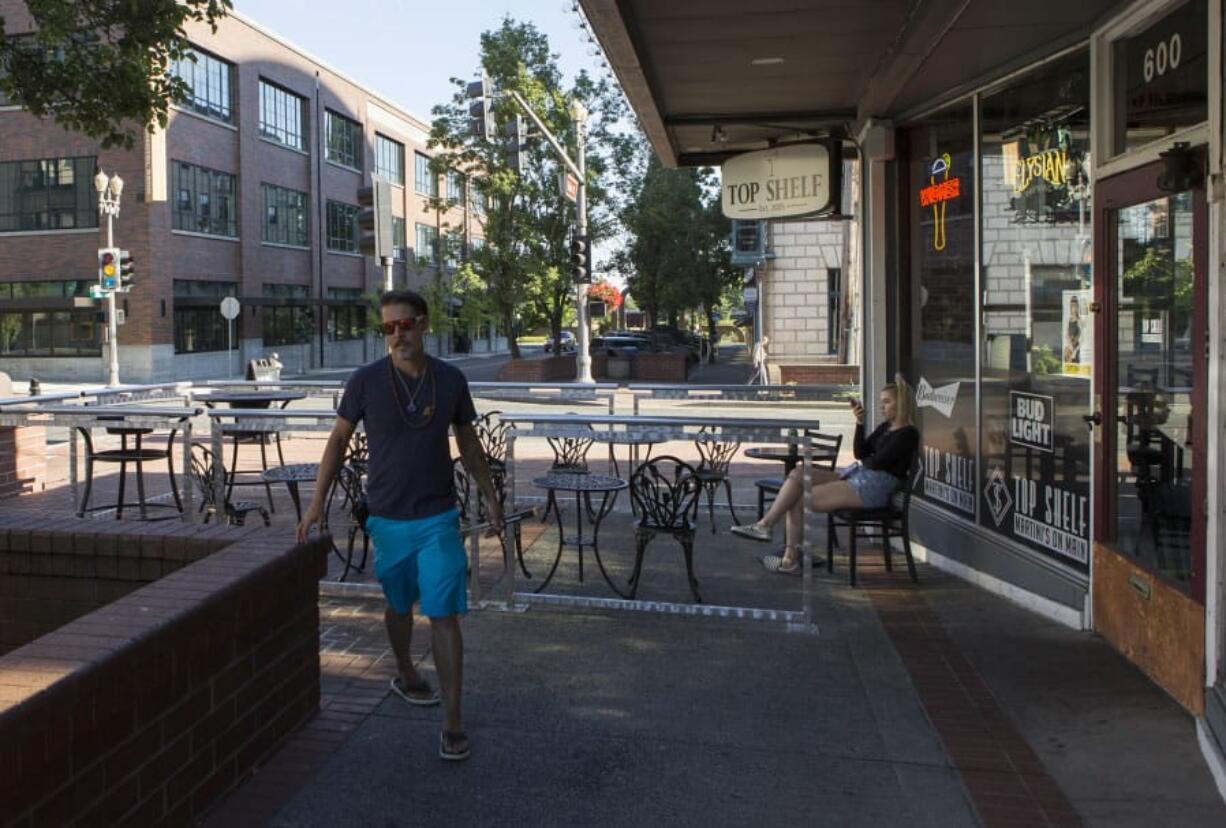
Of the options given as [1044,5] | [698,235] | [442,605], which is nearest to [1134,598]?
[1044,5]

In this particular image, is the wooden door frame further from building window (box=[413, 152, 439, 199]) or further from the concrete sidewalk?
building window (box=[413, 152, 439, 199])

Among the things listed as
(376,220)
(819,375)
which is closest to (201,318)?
(819,375)

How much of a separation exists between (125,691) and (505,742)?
1676mm

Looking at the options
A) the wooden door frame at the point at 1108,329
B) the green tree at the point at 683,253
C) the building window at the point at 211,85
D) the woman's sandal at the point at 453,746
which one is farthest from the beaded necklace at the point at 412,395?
the green tree at the point at 683,253

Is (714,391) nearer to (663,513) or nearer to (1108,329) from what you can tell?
(663,513)

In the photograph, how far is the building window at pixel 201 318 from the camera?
3972cm

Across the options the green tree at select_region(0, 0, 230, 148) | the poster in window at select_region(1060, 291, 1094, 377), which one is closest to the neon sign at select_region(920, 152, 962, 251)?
the poster in window at select_region(1060, 291, 1094, 377)

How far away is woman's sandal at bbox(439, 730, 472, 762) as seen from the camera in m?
4.21

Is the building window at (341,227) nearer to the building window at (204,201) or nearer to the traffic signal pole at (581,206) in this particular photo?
the building window at (204,201)

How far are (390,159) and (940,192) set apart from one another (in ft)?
177

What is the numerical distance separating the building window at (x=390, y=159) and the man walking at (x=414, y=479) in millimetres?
53561

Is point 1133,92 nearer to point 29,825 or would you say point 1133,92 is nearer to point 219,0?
point 29,825

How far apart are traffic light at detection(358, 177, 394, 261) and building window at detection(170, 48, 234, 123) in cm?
3104

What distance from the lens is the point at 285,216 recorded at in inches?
1854
